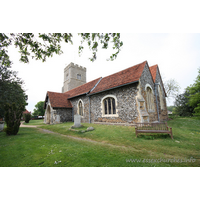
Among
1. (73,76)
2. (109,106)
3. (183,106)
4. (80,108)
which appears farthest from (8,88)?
(183,106)

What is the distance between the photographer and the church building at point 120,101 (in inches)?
385

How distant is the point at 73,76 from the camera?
110 ft

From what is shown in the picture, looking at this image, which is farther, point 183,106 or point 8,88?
point 183,106

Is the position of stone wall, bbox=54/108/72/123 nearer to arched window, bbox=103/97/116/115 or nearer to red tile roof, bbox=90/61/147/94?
red tile roof, bbox=90/61/147/94

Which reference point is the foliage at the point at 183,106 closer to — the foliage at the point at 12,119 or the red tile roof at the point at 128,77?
the red tile roof at the point at 128,77

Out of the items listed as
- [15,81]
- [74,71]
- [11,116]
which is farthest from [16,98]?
[74,71]

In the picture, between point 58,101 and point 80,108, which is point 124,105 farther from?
point 58,101

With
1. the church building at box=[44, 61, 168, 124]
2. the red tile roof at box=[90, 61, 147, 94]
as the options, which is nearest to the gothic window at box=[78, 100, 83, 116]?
the church building at box=[44, 61, 168, 124]

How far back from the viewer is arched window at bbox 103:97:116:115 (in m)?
11.6

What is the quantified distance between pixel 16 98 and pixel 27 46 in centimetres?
948

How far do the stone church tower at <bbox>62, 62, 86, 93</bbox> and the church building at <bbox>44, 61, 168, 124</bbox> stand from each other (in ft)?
47.9

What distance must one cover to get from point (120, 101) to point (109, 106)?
5.92 ft

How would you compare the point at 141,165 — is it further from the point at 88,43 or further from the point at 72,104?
the point at 72,104

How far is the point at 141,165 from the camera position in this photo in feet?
9.78
